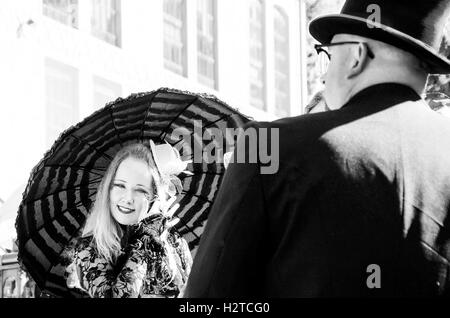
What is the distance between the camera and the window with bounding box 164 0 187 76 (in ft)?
72.2

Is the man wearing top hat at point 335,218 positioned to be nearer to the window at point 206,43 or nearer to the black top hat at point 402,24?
the black top hat at point 402,24

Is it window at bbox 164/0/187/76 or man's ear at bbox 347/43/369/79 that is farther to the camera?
window at bbox 164/0/187/76

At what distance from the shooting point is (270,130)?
250 cm

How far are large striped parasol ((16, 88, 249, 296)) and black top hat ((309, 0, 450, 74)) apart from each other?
2.36m

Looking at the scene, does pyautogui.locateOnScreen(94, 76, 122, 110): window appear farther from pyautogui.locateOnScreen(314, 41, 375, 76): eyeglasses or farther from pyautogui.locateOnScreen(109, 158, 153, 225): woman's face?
pyautogui.locateOnScreen(314, 41, 375, 76): eyeglasses

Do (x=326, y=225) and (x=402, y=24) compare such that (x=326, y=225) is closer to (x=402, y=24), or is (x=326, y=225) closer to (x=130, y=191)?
(x=402, y=24)

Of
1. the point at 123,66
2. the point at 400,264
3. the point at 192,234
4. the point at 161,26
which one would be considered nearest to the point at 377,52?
the point at 400,264

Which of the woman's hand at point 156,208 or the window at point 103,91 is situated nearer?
the woman's hand at point 156,208

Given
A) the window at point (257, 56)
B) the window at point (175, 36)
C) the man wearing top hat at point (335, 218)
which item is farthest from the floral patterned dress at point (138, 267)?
the window at point (257, 56)

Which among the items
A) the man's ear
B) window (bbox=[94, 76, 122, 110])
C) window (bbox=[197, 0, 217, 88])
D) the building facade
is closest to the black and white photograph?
the man's ear

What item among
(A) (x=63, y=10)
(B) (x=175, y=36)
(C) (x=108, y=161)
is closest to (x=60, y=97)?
(A) (x=63, y=10)

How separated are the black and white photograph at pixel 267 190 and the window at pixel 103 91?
27.1 feet

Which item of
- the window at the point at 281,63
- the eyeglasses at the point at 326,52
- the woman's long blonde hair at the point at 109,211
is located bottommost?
the woman's long blonde hair at the point at 109,211

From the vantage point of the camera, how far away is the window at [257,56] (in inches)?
1001
